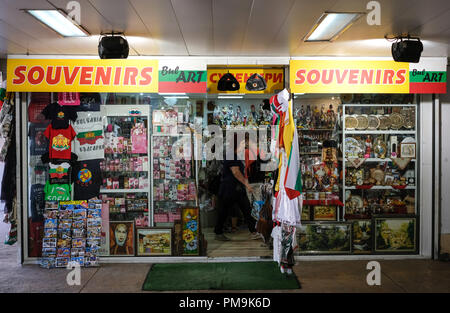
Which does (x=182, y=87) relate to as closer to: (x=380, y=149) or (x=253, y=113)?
(x=253, y=113)

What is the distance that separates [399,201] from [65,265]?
4.97m

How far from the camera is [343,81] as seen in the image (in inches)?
197

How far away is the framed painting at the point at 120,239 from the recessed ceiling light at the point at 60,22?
8.57 ft

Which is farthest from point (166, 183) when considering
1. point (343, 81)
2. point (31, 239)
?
point (343, 81)

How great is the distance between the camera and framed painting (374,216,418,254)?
526 cm

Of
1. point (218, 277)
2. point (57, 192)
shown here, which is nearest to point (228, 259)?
point (218, 277)

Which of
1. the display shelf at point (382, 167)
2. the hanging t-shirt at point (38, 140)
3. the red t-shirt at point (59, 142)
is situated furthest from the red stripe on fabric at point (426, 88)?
the hanging t-shirt at point (38, 140)

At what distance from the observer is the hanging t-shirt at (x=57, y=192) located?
5.05 metres

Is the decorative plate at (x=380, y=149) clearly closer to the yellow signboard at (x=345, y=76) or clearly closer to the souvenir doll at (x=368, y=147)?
the souvenir doll at (x=368, y=147)

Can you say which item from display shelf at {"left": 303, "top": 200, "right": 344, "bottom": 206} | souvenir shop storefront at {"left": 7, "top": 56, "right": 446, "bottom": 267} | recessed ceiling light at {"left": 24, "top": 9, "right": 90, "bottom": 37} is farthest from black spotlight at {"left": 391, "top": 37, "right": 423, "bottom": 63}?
recessed ceiling light at {"left": 24, "top": 9, "right": 90, "bottom": 37}

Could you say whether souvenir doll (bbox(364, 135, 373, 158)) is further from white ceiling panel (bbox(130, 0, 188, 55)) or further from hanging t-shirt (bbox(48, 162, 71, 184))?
hanging t-shirt (bbox(48, 162, 71, 184))

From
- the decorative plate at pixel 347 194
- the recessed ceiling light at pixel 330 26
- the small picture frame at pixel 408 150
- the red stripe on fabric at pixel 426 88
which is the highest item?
the recessed ceiling light at pixel 330 26
